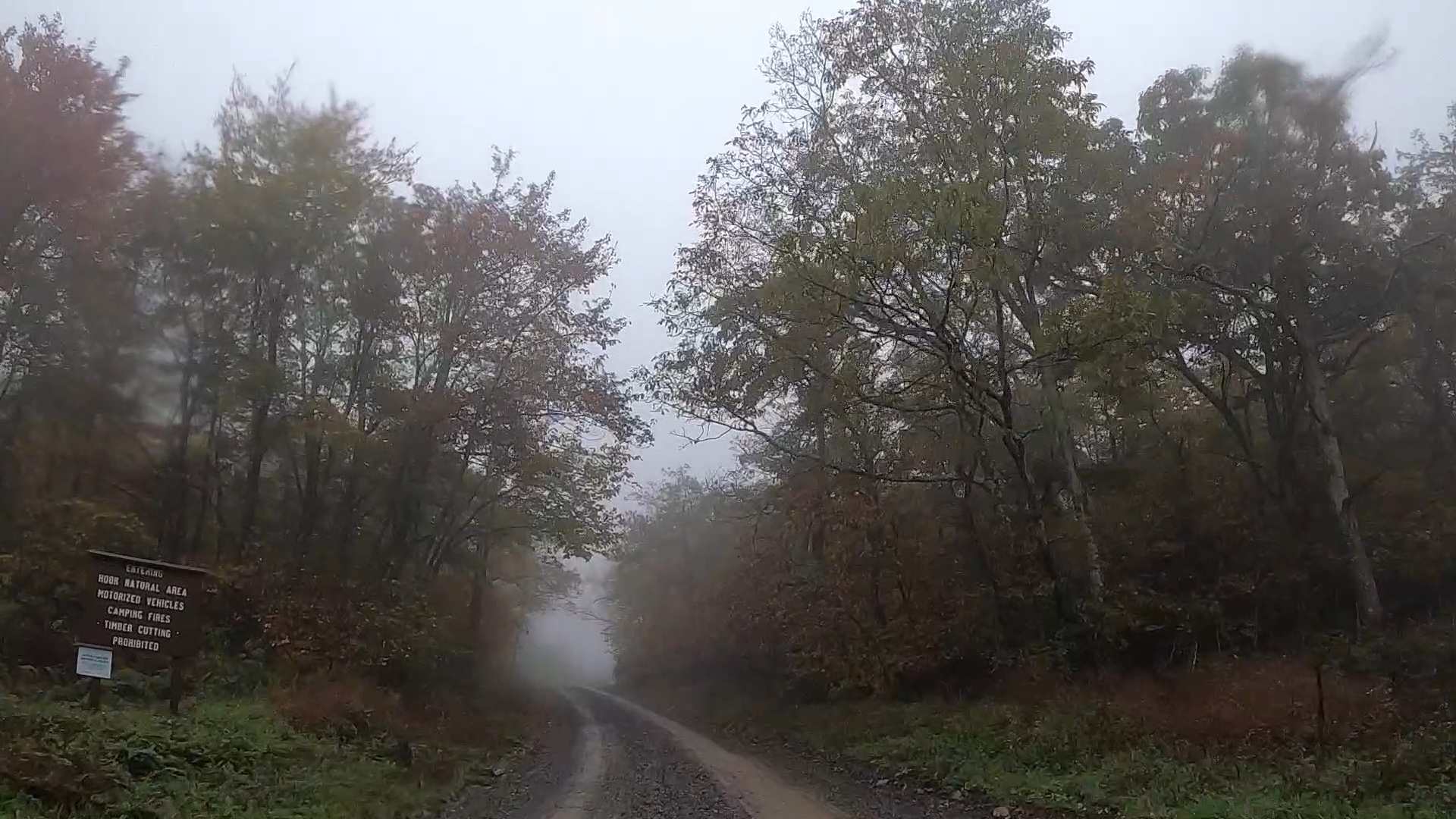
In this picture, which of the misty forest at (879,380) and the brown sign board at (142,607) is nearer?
the brown sign board at (142,607)

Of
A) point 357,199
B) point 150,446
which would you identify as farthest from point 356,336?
point 150,446

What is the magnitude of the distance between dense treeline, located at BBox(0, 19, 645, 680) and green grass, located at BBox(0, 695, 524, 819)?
17.0ft

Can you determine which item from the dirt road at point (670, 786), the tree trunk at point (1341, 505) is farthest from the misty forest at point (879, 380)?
the dirt road at point (670, 786)

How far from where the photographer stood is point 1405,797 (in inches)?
299

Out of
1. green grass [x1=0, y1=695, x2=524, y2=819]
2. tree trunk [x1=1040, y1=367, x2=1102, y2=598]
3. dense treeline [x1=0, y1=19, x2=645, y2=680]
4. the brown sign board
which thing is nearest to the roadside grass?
green grass [x1=0, y1=695, x2=524, y2=819]

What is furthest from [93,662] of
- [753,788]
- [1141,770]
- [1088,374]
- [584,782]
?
[1088,374]

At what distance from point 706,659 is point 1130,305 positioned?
86.0ft

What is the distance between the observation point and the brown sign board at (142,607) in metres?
10.9

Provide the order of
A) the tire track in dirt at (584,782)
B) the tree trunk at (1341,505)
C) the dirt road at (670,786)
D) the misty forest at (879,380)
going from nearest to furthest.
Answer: the dirt road at (670,786)
the tire track in dirt at (584,782)
the misty forest at (879,380)
the tree trunk at (1341,505)

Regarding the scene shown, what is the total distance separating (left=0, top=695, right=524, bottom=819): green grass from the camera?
23.4 feet

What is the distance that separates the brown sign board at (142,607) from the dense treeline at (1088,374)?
8.54 meters

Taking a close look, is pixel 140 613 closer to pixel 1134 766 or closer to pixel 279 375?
pixel 279 375

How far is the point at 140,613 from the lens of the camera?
11.4 meters

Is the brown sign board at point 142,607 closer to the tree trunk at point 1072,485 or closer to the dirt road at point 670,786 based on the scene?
the dirt road at point 670,786
